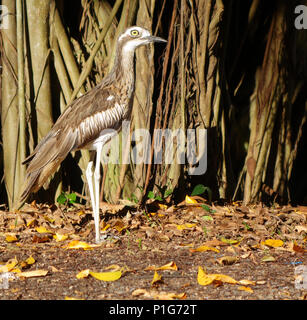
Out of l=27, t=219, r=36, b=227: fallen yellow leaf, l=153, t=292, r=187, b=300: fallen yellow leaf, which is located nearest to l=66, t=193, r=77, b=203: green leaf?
l=27, t=219, r=36, b=227: fallen yellow leaf

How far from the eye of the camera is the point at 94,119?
14.8 ft

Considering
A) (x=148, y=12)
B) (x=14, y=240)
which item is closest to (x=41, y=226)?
(x=14, y=240)

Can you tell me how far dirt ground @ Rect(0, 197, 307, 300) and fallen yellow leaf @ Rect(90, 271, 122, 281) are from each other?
1 cm

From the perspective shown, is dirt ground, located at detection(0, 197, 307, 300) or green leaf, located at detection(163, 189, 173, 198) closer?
dirt ground, located at detection(0, 197, 307, 300)

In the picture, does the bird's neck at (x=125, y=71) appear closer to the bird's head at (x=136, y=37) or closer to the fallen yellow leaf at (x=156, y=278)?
the bird's head at (x=136, y=37)

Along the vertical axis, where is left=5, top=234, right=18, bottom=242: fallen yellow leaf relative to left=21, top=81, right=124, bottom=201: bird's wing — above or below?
below

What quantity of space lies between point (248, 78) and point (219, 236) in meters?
2.87

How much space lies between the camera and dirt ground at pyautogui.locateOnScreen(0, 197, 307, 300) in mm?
3145

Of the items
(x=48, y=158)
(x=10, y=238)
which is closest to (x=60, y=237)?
(x=10, y=238)

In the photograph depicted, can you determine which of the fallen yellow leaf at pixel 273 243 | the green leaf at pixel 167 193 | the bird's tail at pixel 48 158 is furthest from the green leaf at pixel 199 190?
the bird's tail at pixel 48 158

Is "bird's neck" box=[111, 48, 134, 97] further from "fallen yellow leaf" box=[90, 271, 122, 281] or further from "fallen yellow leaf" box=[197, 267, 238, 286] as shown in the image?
"fallen yellow leaf" box=[197, 267, 238, 286]

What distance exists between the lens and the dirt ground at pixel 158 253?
314cm

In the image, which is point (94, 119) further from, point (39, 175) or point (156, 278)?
point (156, 278)

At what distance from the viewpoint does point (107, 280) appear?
3291mm
